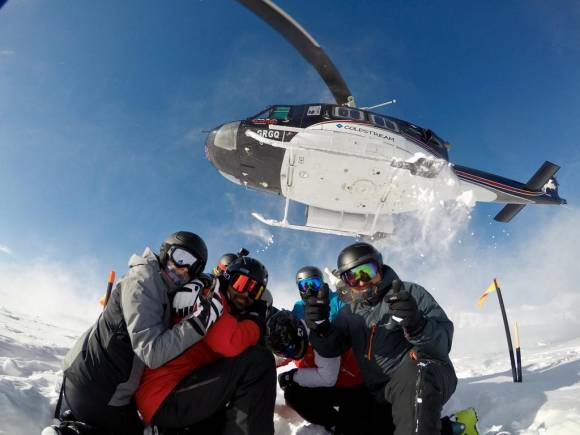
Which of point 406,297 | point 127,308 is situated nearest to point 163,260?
point 127,308

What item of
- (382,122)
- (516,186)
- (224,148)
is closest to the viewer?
(224,148)

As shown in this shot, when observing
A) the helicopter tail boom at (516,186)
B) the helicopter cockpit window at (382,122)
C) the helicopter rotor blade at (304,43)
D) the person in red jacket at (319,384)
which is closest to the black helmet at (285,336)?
the person in red jacket at (319,384)

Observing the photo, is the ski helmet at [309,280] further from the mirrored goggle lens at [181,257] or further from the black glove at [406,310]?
the mirrored goggle lens at [181,257]

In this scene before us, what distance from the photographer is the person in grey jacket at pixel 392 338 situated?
7.81 feet

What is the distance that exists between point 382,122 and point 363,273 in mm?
8212

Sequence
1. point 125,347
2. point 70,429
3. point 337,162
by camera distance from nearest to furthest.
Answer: point 70,429 → point 125,347 → point 337,162

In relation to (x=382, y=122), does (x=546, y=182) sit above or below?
above

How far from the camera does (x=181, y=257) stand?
267cm

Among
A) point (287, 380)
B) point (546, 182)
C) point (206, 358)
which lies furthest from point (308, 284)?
point (546, 182)

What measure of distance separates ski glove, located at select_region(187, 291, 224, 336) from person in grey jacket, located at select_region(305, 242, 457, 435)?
0.88m

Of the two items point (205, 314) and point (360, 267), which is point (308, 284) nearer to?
point (360, 267)

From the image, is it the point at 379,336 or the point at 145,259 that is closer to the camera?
the point at 145,259

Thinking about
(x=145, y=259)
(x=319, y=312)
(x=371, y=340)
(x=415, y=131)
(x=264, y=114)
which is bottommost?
(x=371, y=340)

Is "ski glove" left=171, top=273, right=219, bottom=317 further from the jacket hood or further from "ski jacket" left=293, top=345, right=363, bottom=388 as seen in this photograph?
"ski jacket" left=293, top=345, right=363, bottom=388
